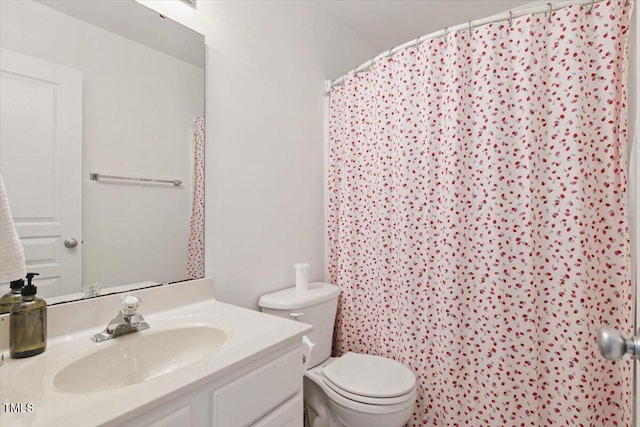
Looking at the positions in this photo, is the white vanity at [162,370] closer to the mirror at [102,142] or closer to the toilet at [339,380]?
the mirror at [102,142]

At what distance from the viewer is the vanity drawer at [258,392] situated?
2.68 feet

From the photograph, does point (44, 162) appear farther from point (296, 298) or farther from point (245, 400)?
point (296, 298)

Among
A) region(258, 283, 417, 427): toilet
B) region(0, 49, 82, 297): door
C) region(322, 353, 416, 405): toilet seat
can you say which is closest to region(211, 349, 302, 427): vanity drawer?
region(258, 283, 417, 427): toilet

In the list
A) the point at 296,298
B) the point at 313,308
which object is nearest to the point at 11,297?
the point at 296,298

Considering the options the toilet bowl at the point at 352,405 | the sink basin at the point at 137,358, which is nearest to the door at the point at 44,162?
the sink basin at the point at 137,358

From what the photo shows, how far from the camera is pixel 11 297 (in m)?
0.92

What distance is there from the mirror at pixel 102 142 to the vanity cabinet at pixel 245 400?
58 centimetres

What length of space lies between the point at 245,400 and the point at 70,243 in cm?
76

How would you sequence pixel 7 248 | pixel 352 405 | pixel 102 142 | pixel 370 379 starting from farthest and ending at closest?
pixel 370 379 < pixel 352 405 < pixel 102 142 < pixel 7 248

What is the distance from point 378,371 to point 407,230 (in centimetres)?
71

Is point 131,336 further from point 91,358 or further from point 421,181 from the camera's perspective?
point 421,181

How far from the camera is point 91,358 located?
2.96 feet

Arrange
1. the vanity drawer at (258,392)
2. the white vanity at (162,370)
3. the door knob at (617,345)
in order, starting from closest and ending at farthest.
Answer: the door knob at (617,345) < the white vanity at (162,370) < the vanity drawer at (258,392)

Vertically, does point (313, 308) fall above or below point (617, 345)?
below
